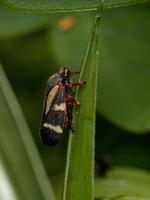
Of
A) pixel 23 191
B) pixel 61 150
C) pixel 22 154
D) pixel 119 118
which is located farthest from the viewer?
pixel 61 150

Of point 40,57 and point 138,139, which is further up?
point 40,57

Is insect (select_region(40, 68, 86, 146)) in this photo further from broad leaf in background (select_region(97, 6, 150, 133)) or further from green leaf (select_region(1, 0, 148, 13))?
green leaf (select_region(1, 0, 148, 13))

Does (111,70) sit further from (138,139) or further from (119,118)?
(138,139)

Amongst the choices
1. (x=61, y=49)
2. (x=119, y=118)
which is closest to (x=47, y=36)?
(x=61, y=49)

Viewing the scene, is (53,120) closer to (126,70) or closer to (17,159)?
(17,159)

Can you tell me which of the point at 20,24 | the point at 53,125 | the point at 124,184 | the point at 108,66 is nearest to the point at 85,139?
the point at 53,125

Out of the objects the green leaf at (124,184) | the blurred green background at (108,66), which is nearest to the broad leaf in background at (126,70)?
the blurred green background at (108,66)
